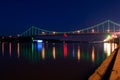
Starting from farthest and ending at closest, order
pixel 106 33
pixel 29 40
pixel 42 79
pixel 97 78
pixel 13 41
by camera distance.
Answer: pixel 13 41 → pixel 29 40 → pixel 106 33 → pixel 42 79 → pixel 97 78

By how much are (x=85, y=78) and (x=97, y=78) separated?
5.29 ft

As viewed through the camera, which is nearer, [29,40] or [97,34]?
[97,34]

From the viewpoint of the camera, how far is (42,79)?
11.1 metres

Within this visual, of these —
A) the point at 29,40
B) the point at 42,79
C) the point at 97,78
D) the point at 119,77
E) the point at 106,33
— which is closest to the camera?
the point at 119,77

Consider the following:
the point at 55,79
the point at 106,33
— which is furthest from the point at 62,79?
the point at 106,33

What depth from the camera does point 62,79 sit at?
1118 centimetres

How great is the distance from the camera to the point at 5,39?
10069 centimetres

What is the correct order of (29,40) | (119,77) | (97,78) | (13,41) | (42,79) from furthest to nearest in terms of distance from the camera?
(13,41)
(29,40)
(42,79)
(97,78)
(119,77)

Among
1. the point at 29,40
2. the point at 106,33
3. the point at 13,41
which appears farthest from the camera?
the point at 13,41

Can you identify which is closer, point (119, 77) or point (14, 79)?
point (119, 77)

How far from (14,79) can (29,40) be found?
275 ft

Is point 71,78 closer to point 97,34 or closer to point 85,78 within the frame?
point 85,78

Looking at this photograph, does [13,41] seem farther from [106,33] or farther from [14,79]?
[14,79]

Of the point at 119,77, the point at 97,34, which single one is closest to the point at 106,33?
the point at 97,34
